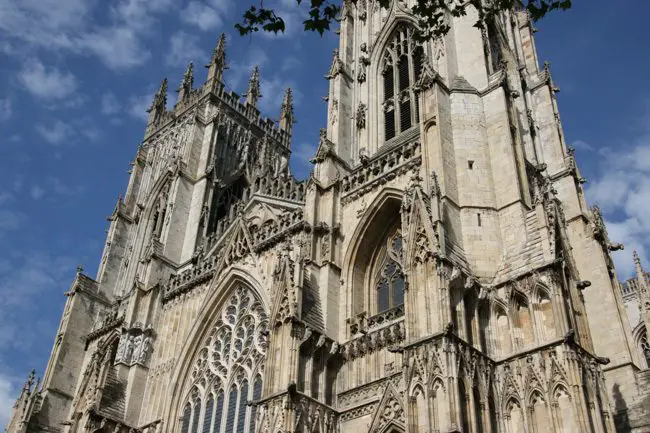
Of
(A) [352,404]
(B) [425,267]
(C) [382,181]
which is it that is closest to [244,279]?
(C) [382,181]

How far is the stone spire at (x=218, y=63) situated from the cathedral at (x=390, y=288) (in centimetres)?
738

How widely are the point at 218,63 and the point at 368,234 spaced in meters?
21.1

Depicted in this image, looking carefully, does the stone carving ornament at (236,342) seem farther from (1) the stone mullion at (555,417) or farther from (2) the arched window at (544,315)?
(1) the stone mullion at (555,417)

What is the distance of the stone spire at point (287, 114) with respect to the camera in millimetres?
40194

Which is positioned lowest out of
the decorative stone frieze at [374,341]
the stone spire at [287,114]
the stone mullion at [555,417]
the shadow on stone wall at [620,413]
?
the stone mullion at [555,417]

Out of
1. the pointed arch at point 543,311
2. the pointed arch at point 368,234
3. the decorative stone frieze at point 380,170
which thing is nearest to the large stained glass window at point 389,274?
the pointed arch at point 368,234

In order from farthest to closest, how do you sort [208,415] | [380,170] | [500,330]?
[208,415] → [380,170] → [500,330]

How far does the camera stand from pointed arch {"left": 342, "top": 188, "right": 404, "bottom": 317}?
19578 millimetres

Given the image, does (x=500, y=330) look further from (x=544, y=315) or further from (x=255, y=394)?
(x=255, y=394)

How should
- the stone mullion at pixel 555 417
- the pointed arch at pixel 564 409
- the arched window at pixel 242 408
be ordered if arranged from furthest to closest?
the arched window at pixel 242 408 → the stone mullion at pixel 555 417 → the pointed arch at pixel 564 409

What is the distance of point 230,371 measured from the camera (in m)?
21.4

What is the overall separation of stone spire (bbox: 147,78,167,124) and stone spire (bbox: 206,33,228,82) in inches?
166

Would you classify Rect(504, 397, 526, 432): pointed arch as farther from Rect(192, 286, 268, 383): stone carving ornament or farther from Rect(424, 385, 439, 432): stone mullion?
Rect(192, 286, 268, 383): stone carving ornament

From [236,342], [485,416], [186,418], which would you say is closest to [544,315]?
[485,416]
